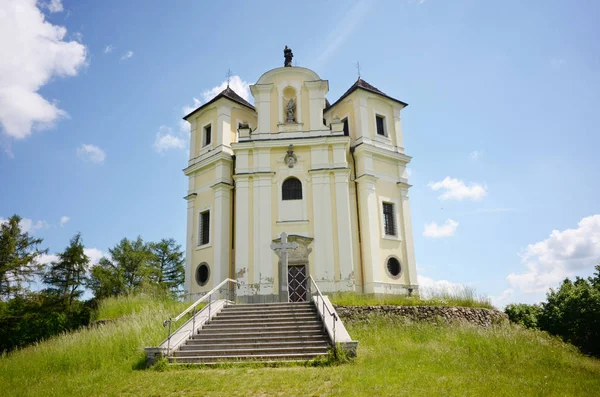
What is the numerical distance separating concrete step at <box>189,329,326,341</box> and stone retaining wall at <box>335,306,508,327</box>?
330 centimetres

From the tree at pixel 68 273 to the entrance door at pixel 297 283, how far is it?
21095mm

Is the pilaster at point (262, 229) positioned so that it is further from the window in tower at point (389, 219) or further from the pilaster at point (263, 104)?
A: the window in tower at point (389, 219)

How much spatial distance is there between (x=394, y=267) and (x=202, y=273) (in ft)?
31.2

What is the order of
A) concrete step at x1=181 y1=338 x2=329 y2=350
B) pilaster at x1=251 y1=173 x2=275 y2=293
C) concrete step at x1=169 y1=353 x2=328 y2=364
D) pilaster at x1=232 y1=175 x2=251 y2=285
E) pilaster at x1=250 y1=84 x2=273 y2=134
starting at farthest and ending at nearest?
pilaster at x1=250 y1=84 x2=273 y2=134
pilaster at x1=232 y1=175 x2=251 y2=285
pilaster at x1=251 y1=173 x2=275 y2=293
concrete step at x1=181 y1=338 x2=329 y2=350
concrete step at x1=169 y1=353 x2=328 y2=364

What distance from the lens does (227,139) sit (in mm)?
23453

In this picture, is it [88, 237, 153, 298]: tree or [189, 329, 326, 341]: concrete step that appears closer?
[189, 329, 326, 341]: concrete step

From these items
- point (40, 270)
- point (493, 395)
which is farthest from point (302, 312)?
point (40, 270)

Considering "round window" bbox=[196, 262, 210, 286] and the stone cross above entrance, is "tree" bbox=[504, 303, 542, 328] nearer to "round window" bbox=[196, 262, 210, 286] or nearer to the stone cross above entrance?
the stone cross above entrance

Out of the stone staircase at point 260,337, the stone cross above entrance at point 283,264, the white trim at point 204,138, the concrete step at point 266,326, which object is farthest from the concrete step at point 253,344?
the white trim at point 204,138

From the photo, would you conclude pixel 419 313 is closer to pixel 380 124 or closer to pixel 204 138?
pixel 380 124

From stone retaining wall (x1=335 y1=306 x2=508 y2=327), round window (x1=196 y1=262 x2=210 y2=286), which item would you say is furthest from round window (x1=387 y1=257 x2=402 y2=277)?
round window (x1=196 y1=262 x2=210 y2=286)

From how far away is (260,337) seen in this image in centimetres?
1175

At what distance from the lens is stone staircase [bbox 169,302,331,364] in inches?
416

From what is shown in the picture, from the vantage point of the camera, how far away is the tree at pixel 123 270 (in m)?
34.2
